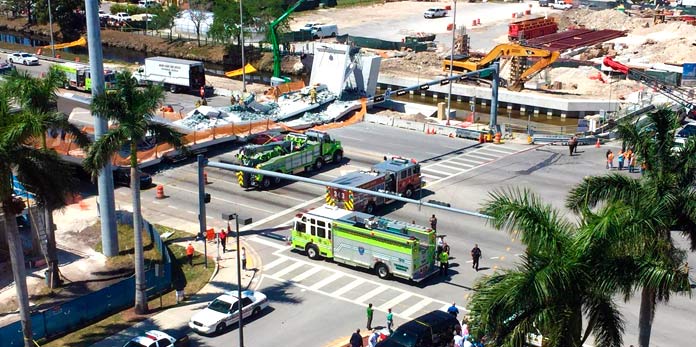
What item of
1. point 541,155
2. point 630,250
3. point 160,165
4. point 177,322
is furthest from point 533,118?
point 630,250

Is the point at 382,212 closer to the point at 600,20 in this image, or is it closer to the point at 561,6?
the point at 600,20

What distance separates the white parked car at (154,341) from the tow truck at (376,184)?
52.0 feet

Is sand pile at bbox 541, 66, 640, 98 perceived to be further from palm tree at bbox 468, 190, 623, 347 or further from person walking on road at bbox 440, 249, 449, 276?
palm tree at bbox 468, 190, 623, 347

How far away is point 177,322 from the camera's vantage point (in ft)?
112

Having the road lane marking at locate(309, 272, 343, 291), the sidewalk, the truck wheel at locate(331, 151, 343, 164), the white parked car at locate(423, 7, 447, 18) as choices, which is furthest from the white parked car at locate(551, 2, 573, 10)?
the road lane marking at locate(309, 272, 343, 291)

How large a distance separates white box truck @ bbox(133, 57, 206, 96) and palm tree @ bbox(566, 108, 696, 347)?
5793 centimetres

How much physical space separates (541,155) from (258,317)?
3111cm

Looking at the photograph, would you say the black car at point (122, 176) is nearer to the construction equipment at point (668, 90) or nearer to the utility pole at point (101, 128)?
the utility pole at point (101, 128)

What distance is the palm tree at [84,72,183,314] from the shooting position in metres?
33.4

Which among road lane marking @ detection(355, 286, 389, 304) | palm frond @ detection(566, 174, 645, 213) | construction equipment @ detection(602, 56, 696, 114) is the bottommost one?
road lane marking @ detection(355, 286, 389, 304)

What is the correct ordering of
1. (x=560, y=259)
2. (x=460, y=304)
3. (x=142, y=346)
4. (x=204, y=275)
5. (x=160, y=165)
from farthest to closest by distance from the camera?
(x=160, y=165) < (x=204, y=275) < (x=460, y=304) < (x=142, y=346) < (x=560, y=259)

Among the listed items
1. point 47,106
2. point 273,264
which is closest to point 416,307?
point 273,264

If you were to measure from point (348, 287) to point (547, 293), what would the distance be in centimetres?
1910

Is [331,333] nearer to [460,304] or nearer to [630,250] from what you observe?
[460,304]
